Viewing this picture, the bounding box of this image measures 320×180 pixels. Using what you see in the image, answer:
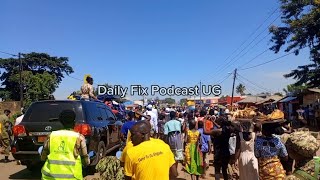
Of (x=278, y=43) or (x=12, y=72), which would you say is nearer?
(x=278, y=43)

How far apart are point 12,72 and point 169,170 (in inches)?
2407

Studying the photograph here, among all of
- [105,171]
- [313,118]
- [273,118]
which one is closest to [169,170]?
[273,118]

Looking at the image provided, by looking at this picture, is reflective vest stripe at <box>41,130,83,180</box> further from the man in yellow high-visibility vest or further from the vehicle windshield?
the vehicle windshield

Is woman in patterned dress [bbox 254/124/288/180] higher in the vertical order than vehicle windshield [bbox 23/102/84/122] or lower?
lower

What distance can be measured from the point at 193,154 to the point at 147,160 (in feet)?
15.7

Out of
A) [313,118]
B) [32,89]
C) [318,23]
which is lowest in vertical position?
[313,118]

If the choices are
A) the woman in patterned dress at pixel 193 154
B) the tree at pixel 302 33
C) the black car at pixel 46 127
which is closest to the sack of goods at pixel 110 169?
the black car at pixel 46 127

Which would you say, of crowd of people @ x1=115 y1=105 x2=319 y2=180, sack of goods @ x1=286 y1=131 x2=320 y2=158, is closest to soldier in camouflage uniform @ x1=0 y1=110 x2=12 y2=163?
crowd of people @ x1=115 y1=105 x2=319 y2=180

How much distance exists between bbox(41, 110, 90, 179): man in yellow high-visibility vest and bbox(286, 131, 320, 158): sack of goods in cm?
221

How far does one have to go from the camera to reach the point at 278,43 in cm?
2717

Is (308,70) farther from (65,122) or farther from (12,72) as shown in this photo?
(12,72)

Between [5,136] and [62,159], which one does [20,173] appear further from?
[62,159]

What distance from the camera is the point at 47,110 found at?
8.17 meters

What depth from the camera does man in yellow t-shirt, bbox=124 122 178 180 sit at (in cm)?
358
